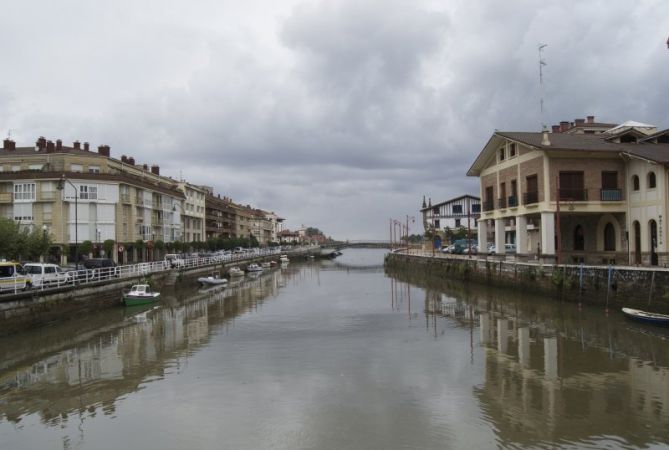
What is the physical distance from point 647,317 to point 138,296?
33.3 m

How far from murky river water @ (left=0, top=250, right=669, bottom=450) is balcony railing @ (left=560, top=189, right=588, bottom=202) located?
32.2 ft

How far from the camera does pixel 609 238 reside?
40438 millimetres

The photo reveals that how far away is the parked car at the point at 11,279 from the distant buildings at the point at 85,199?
21744 millimetres

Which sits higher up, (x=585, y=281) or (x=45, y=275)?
(x=45, y=275)

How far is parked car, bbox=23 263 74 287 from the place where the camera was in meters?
31.0

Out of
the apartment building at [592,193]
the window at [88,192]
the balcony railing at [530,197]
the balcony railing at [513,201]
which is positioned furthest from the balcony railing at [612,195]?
the window at [88,192]

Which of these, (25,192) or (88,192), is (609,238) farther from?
(25,192)

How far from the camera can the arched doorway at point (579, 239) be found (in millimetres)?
42969

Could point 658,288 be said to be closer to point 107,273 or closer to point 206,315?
point 206,315

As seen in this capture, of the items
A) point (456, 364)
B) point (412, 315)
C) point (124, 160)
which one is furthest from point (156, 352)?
point (124, 160)

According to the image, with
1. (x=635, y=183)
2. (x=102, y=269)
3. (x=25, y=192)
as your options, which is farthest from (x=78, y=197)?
(x=635, y=183)

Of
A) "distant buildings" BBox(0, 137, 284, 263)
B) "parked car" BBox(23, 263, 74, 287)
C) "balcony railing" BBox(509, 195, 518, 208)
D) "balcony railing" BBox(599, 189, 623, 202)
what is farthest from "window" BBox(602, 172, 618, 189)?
"distant buildings" BBox(0, 137, 284, 263)

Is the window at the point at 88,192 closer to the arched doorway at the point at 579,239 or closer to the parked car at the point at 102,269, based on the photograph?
the parked car at the point at 102,269

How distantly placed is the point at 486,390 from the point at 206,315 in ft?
77.1
